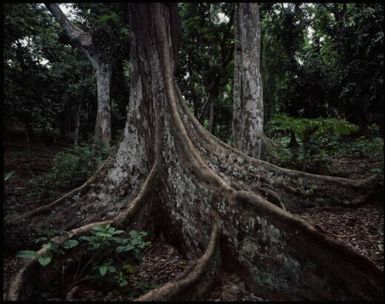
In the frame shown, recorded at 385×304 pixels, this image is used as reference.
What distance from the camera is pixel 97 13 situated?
12328 millimetres

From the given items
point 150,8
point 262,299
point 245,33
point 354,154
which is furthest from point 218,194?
point 354,154

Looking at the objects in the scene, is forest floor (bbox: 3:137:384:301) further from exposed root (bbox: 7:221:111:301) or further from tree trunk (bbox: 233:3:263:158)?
tree trunk (bbox: 233:3:263:158)

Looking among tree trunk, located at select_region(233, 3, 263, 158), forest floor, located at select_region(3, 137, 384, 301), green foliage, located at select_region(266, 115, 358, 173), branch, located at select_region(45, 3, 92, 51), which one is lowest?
forest floor, located at select_region(3, 137, 384, 301)

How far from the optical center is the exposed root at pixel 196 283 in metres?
2.65

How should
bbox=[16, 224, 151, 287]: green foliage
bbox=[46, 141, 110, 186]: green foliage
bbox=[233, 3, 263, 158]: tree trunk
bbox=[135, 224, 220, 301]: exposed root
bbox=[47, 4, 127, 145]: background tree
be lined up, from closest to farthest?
bbox=[135, 224, 220, 301]: exposed root
bbox=[16, 224, 151, 287]: green foliage
bbox=[233, 3, 263, 158]: tree trunk
bbox=[46, 141, 110, 186]: green foliage
bbox=[47, 4, 127, 145]: background tree

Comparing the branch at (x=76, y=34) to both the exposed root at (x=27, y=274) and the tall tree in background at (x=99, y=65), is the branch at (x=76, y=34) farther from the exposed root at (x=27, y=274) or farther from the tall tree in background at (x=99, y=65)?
the exposed root at (x=27, y=274)

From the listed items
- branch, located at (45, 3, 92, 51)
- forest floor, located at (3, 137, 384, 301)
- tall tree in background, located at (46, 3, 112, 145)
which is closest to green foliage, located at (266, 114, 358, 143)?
forest floor, located at (3, 137, 384, 301)

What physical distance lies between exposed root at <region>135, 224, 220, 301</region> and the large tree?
10 millimetres

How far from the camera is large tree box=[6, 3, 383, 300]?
2.72 metres

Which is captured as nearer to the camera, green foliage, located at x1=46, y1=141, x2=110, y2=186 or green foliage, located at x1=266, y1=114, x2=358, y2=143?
green foliage, located at x1=266, y1=114, x2=358, y2=143

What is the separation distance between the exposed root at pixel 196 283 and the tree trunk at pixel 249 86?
3243mm

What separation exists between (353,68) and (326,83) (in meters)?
4.58

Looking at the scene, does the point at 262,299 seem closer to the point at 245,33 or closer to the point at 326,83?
the point at 245,33

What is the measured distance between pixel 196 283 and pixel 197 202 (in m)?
1.18
